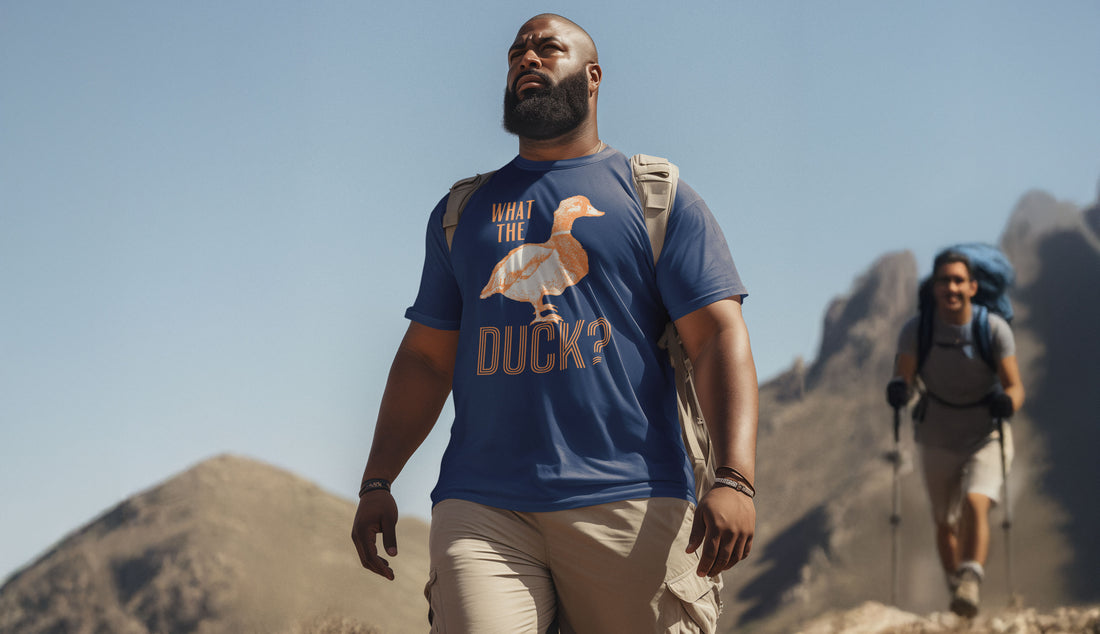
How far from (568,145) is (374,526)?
50.0 inches

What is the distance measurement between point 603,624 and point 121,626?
13079 millimetres

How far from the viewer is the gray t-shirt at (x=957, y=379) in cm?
729

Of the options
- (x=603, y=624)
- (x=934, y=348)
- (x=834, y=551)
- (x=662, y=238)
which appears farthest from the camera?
(x=834, y=551)

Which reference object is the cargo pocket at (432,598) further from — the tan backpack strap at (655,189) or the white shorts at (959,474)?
the white shorts at (959,474)

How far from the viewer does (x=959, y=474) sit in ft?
24.8

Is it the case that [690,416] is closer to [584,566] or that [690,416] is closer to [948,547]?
[584,566]

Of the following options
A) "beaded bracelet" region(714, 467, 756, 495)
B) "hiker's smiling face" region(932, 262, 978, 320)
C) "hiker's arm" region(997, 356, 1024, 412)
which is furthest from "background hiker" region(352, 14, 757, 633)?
"hiker's arm" region(997, 356, 1024, 412)

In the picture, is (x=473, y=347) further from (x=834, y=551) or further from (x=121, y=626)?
(x=834, y=551)

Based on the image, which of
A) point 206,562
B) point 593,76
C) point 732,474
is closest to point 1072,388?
point 206,562

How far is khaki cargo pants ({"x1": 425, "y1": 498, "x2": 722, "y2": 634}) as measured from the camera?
9.25ft

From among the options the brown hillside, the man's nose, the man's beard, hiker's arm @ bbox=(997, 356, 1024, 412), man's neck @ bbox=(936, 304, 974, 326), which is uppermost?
the man's nose

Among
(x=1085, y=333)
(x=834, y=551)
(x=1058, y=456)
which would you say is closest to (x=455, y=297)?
Result: (x=834, y=551)

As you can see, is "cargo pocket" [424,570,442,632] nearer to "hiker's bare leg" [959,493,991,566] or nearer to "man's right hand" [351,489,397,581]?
"man's right hand" [351,489,397,581]

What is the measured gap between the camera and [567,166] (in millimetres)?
3277
